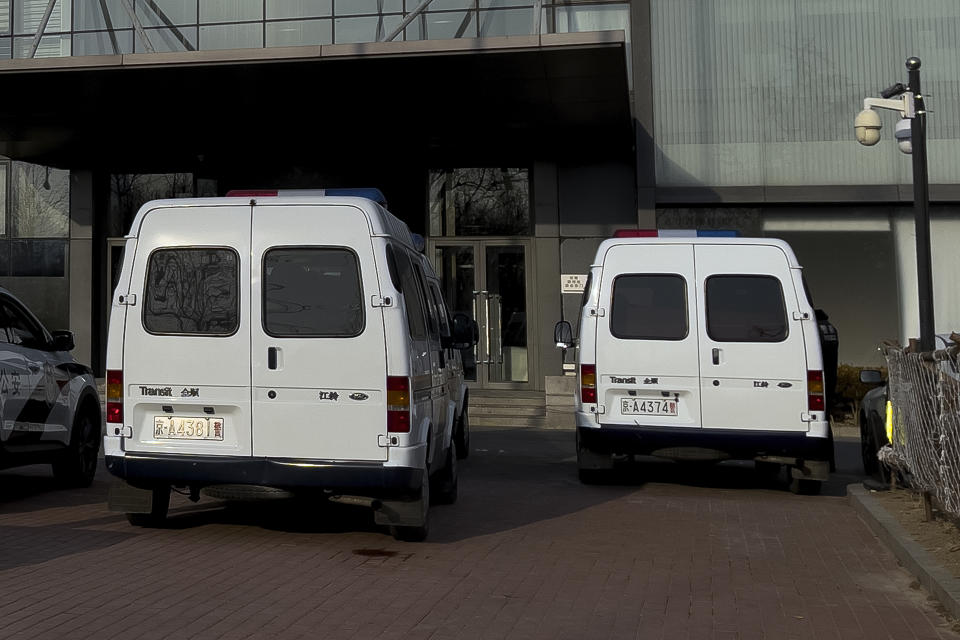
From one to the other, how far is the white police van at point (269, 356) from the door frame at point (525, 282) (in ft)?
41.9

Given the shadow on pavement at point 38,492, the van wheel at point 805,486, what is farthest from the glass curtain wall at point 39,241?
the van wheel at point 805,486

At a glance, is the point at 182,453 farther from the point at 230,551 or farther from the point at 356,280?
the point at 356,280

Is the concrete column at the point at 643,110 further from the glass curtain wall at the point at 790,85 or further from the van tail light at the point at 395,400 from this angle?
the van tail light at the point at 395,400

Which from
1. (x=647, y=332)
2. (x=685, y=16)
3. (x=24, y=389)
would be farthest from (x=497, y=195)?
(x=24, y=389)

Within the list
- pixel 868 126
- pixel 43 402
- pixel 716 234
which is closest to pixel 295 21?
pixel 868 126

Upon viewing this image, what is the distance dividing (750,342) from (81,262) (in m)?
15.5

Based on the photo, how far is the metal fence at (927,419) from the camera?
700cm

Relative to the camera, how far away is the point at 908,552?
716 centimetres

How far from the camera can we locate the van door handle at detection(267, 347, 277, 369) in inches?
289

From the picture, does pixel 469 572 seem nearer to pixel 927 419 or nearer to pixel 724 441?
pixel 927 419

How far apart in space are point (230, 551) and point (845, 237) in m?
15.7

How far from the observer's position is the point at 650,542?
Answer: 812 centimetres

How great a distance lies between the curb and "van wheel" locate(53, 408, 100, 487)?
7041 millimetres

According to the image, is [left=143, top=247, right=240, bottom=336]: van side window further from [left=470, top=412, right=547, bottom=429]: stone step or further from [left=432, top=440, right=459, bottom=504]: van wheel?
[left=470, top=412, right=547, bottom=429]: stone step
